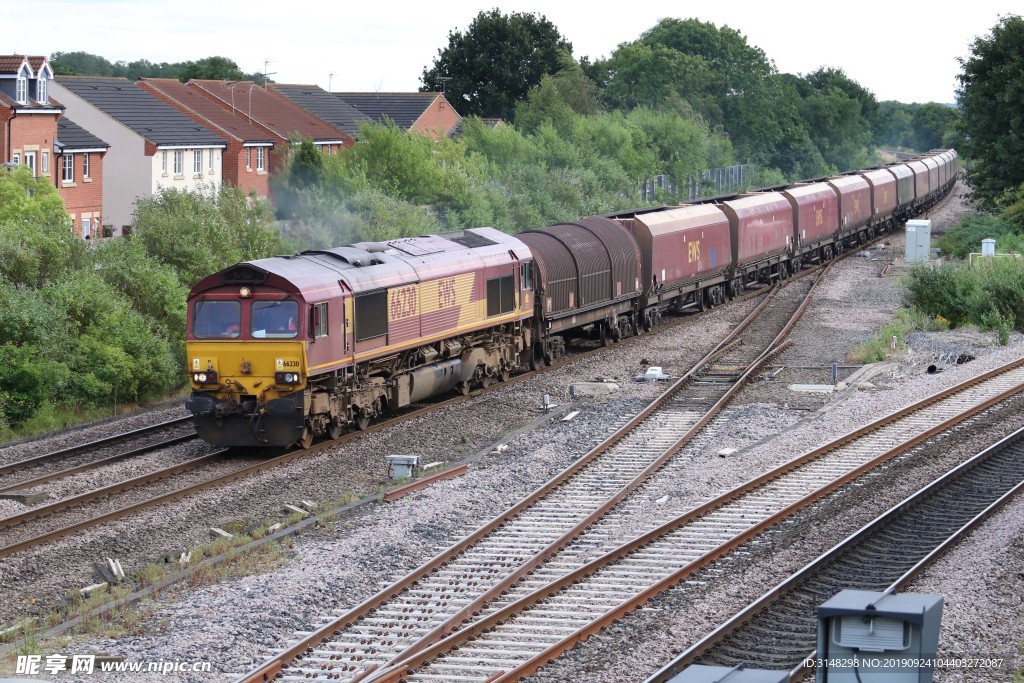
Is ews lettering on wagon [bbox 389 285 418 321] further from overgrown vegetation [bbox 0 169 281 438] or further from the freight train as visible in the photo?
overgrown vegetation [bbox 0 169 281 438]

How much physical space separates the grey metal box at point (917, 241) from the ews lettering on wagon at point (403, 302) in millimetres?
30434

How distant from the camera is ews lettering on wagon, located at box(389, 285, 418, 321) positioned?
2328 centimetres

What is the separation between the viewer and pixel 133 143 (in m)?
56.2

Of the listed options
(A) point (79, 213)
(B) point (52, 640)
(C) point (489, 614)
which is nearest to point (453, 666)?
(C) point (489, 614)

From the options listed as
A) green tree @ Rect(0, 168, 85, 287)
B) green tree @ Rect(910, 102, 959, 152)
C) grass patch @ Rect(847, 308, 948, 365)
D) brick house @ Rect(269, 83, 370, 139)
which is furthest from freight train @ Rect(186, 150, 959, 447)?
green tree @ Rect(910, 102, 959, 152)

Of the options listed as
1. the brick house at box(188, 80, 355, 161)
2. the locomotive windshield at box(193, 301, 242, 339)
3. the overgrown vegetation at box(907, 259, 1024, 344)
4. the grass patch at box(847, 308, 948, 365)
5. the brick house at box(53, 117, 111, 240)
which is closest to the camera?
the locomotive windshield at box(193, 301, 242, 339)

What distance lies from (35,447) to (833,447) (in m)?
13.3

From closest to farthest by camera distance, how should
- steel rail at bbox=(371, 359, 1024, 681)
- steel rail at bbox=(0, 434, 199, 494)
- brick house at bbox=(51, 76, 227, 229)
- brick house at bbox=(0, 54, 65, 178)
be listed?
steel rail at bbox=(371, 359, 1024, 681) → steel rail at bbox=(0, 434, 199, 494) → brick house at bbox=(0, 54, 65, 178) → brick house at bbox=(51, 76, 227, 229)

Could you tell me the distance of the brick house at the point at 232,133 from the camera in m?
61.9

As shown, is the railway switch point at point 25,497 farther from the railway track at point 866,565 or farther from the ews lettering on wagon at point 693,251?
the ews lettering on wagon at point 693,251

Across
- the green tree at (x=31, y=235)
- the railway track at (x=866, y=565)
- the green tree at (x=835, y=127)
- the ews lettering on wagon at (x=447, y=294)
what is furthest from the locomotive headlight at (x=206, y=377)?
the green tree at (x=835, y=127)

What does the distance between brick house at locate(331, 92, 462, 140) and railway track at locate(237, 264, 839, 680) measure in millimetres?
56672

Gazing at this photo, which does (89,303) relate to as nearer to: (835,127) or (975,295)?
(975,295)

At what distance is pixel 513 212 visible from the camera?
175ft
